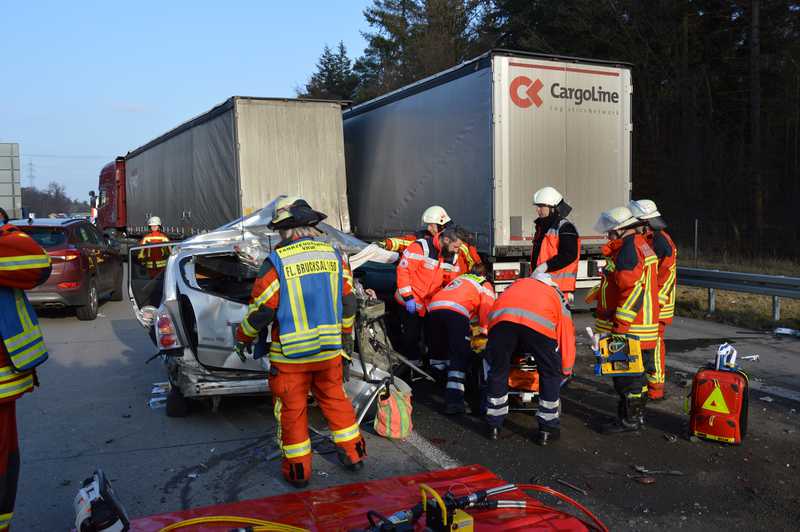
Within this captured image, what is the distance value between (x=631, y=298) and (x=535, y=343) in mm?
974

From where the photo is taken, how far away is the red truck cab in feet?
84.4

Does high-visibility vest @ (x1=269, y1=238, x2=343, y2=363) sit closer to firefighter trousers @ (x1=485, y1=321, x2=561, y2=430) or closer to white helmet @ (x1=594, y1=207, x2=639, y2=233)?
firefighter trousers @ (x1=485, y1=321, x2=561, y2=430)

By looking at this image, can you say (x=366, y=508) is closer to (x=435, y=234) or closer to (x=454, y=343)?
(x=454, y=343)

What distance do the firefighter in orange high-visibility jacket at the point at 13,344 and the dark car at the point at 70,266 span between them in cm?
759

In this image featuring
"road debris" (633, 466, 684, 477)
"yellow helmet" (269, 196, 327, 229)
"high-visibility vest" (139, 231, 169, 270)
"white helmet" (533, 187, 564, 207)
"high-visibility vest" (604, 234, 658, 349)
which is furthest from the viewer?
"high-visibility vest" (139, 231, 169, 270)

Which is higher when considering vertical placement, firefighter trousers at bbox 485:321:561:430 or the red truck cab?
the red truck cab

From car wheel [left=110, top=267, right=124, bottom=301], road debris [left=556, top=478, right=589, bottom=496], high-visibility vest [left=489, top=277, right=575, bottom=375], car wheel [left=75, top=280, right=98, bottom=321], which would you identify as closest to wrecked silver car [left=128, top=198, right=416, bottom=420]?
high-visibility vest [left=489, top=277, right=575, bottom=375]

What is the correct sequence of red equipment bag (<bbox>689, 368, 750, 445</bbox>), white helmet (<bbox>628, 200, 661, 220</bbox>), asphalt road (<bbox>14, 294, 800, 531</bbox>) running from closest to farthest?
asphalt road (<bbox>14, 294, 800, 531</bbox>) → red equipment bag (<bbox>689, 368, 750, 445</bbox>) → white helmet (<bbox>628, 200, 661, 220</bbox>)

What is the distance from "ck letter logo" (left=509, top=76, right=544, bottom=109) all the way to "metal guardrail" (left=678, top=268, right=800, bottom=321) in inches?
152

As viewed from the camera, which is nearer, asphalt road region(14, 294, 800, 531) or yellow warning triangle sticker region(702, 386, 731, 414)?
asphalt road region(14, 294, 800, 531)

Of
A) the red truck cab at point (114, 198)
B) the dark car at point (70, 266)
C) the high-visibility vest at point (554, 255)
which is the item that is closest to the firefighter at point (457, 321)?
the high-visibility vest at point (554, 255)

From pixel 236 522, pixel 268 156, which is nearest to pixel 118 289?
pixel 268 156

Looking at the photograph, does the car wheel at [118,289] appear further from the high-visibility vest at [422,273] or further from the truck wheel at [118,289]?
the high-visibility vest at [422,273]

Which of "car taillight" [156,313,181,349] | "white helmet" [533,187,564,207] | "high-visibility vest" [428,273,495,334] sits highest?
"white helmet" [533,187,564,207]
